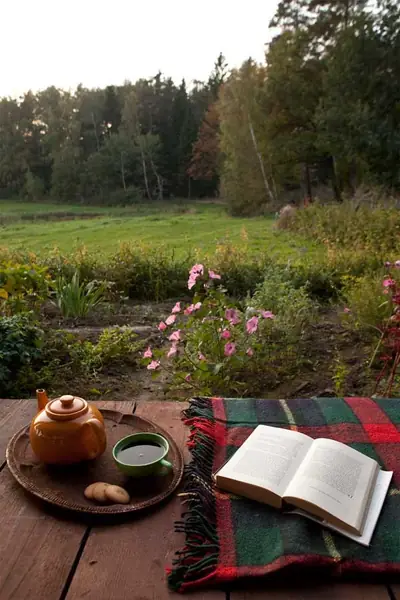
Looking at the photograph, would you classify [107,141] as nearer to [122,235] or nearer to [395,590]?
[122,235]

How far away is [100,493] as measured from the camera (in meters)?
0.80

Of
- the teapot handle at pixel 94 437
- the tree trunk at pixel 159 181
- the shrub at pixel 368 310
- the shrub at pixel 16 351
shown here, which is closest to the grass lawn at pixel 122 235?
the shrub at pixel 368 310

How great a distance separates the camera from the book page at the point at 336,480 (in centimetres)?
75

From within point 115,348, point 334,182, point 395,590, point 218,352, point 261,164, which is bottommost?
point 115,348

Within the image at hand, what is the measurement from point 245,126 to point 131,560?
43.1 ft

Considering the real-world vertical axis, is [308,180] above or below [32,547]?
below

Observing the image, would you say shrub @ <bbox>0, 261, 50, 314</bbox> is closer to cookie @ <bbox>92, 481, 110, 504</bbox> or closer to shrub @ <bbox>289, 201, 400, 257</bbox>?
cookie @ <bbox>92, 481, 110, 504</bbox>

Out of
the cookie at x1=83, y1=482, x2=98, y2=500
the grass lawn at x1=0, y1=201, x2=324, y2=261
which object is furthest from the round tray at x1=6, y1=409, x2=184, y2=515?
the grass lawn at x1=0, y1=201, x2=324, y2=261

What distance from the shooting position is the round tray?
789 millimetres

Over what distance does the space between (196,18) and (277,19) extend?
331 inches

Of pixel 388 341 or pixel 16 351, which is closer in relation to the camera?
pixel 16 351

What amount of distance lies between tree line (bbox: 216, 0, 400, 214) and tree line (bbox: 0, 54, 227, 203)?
3358 mm

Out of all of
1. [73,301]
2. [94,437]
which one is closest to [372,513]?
[94,437]

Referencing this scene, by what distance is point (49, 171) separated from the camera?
13.5m
